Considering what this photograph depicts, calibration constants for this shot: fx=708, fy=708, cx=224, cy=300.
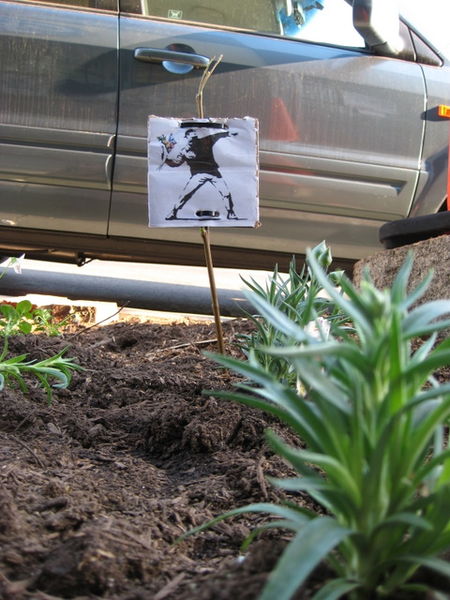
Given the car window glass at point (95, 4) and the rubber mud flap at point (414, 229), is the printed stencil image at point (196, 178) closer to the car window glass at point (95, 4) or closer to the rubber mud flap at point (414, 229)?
the rubber mud flap at point (414, 229)

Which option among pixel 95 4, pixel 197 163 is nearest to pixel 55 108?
pixel 95 4

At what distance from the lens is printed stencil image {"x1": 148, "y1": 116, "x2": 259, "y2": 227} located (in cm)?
257

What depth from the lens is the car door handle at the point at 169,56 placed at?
365 cm

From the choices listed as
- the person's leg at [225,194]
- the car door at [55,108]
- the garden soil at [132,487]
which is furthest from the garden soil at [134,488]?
the car door at [55,108]

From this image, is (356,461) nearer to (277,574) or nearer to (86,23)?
(277,574)

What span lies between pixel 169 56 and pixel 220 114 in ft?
1.30

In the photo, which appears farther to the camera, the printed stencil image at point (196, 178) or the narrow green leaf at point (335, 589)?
the printed stencil image at point (196, 178)

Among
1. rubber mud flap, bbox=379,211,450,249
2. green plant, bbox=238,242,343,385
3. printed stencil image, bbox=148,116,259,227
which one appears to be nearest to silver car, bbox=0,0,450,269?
rubber mud flap, bbox=379,211,450,249

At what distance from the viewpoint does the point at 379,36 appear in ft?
12.3

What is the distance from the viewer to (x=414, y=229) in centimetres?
295

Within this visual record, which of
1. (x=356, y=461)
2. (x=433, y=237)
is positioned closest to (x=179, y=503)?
(x=356, y=461)

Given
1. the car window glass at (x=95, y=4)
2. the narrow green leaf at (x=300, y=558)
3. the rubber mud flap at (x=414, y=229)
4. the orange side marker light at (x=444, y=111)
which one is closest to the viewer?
the narrow green leaf at (x=300, y=558)

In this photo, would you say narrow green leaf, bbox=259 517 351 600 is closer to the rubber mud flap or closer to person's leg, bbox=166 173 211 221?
person's leg, bbox=166 173 211 221

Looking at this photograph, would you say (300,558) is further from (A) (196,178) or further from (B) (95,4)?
(B) (95,4)
